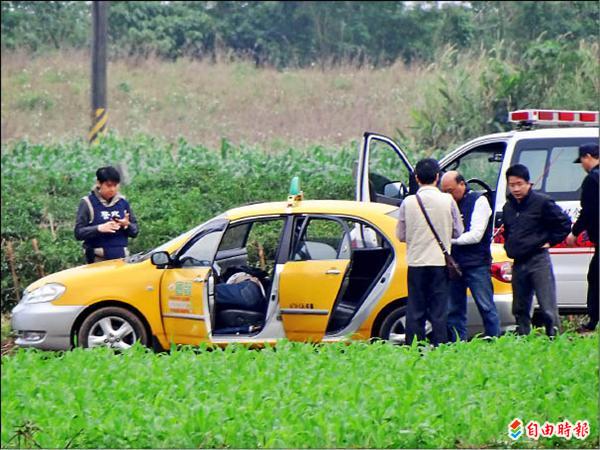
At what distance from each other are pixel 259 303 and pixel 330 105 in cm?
2607

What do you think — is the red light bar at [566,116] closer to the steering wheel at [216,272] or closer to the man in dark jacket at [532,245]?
the man in dark jacket at [532,245]

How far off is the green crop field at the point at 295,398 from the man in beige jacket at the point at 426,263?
176 centimetres

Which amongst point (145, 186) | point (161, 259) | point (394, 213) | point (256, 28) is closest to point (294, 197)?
point (394, 213)

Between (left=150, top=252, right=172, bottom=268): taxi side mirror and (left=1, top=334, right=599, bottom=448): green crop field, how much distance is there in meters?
2.63

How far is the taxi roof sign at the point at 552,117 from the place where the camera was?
46.0ft

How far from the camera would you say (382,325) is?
11.5m

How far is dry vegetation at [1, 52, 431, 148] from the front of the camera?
3512 centimetres

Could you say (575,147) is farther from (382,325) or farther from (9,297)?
(9,297)

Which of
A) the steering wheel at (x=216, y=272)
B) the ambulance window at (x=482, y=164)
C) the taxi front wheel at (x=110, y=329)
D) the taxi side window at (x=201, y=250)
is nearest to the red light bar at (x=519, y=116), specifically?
the ambulance window at (x=482, y=164)

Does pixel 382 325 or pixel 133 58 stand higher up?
pixel 133 58

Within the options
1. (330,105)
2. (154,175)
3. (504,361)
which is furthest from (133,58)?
(504,361)

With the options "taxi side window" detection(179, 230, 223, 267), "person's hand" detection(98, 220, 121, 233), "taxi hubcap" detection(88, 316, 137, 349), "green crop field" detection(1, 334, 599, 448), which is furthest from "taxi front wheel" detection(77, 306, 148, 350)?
"green crop field" detection(1, 334, 599, 448)

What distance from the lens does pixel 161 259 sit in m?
11.7

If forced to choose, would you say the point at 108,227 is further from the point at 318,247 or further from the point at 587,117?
the point at 587,117
